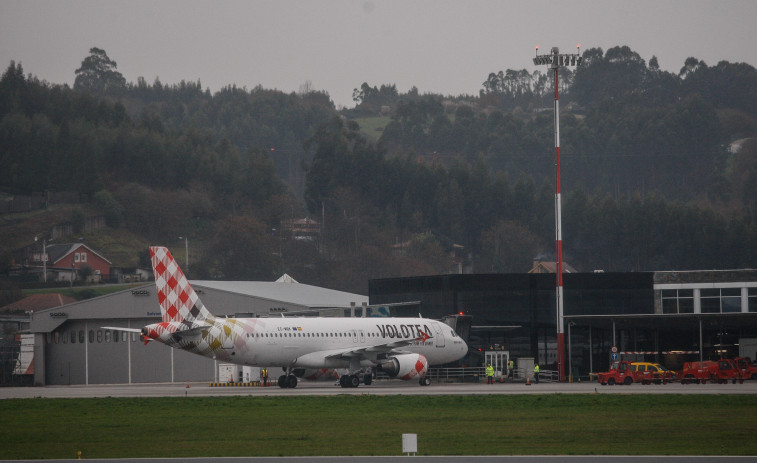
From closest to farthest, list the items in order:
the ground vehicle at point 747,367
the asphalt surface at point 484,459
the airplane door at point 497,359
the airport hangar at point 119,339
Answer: the asphalt surface at point 484,459 < the ground vehicle at point 747,367 < the airplane door at point 497,359 < the airport hangar at point 119,339

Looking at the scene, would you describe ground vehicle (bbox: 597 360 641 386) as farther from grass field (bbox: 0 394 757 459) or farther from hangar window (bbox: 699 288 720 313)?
grass field (bbox: 0 394 757 459)

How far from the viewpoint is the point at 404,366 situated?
5106 centimetres

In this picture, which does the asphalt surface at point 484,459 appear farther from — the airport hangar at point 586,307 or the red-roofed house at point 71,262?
the red-roofed house at point 71,262

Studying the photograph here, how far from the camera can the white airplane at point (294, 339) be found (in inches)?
1882

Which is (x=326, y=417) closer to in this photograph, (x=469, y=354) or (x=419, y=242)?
(x=469, y=354)

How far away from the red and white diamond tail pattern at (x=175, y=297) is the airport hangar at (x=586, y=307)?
17.9 meters

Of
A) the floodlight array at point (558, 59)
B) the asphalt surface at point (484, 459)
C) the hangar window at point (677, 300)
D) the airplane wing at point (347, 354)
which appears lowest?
the airplane wing at point (347, 354)

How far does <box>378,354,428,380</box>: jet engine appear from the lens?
50.9 meters

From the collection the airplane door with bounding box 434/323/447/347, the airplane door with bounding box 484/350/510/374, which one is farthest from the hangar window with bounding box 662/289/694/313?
the airplane door with bounding box 434/323/447/347

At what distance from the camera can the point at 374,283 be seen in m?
70.5

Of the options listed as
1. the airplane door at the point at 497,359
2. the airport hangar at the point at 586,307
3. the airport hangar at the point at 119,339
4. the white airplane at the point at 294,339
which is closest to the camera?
the white airplane at the point at 294,339

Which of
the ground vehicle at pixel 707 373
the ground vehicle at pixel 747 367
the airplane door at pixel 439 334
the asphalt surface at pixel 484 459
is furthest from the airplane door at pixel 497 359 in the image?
the asphalt surface at pixel 484 459

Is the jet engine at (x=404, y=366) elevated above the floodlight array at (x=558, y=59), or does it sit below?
below

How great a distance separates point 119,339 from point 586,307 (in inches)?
1108
